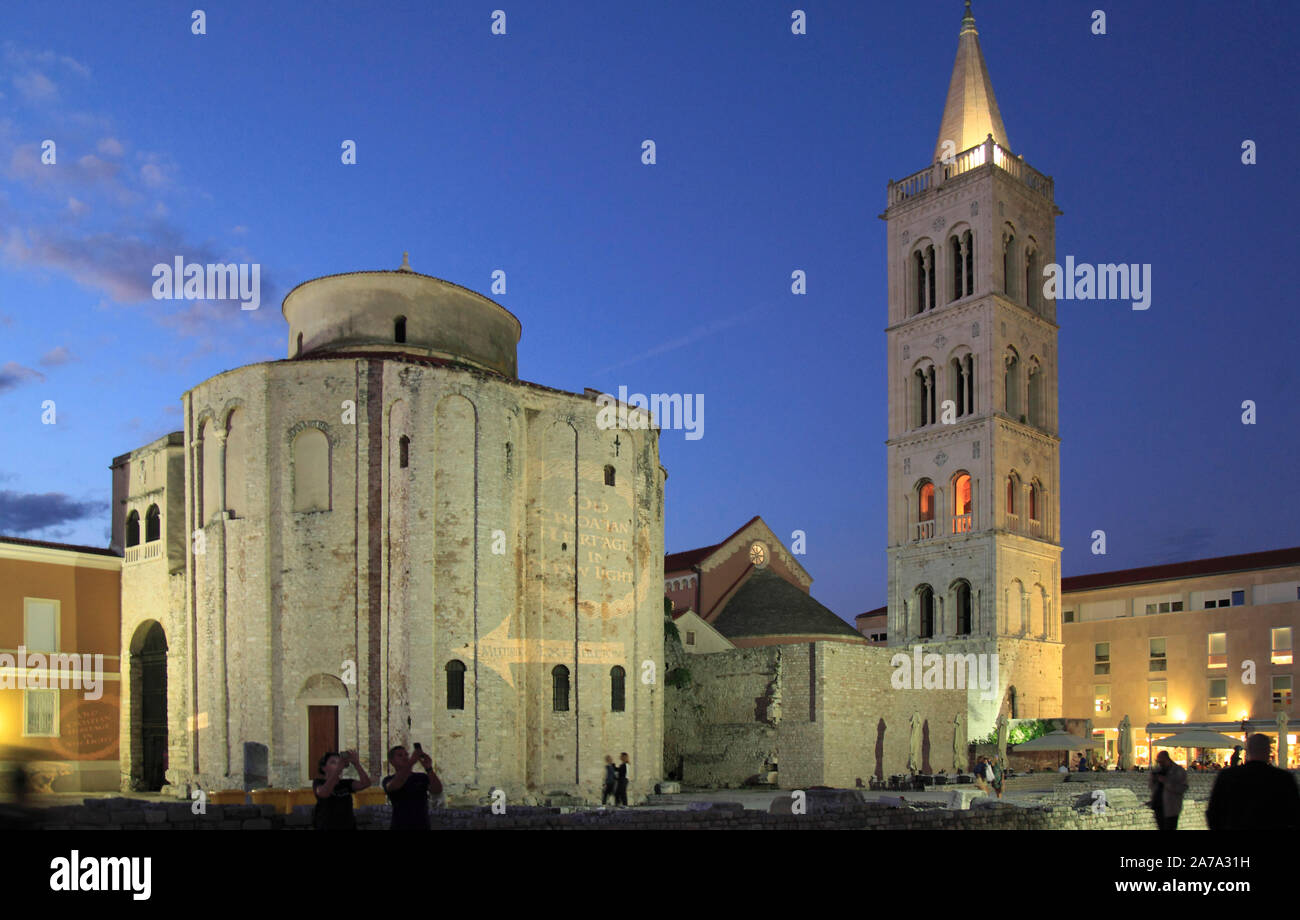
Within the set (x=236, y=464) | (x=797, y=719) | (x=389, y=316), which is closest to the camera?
(x=236, y=464)

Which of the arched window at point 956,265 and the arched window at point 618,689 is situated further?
the arched window at point 956,265

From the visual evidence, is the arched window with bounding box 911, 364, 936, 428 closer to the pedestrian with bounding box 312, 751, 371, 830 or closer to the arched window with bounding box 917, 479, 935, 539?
the arched window with bounding box 917, 479, 935, 539

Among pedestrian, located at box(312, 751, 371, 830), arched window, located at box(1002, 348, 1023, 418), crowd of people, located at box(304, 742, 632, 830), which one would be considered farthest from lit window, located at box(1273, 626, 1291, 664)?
pedestrian, located at box(312, 751, 371, 830)

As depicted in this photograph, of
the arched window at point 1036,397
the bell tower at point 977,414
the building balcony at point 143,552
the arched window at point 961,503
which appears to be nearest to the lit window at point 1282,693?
the bell tower at point 977,414

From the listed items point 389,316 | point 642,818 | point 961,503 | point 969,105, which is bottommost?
point 642,818

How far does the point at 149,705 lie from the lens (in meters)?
38.1

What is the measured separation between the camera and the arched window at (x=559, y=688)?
1341 inches

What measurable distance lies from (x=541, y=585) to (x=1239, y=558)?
123 ft

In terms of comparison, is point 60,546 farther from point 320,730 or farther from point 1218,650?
point 1218,650

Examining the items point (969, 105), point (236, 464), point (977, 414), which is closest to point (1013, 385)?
point (977, 414)

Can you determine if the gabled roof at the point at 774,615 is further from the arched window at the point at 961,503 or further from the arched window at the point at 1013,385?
the arched window at the point at 1013,385

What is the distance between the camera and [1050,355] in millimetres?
55688

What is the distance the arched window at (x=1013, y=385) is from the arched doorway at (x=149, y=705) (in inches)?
1435

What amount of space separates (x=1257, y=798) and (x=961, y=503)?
44.4 m
